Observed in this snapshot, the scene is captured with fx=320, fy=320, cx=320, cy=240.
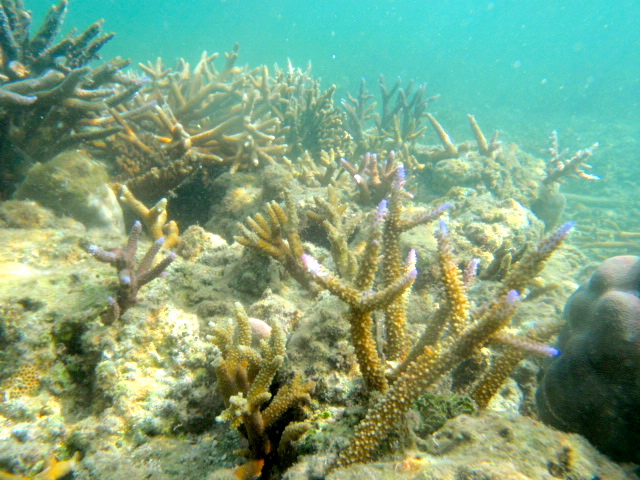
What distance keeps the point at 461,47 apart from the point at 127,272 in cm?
5179

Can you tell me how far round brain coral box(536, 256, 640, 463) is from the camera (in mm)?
1929

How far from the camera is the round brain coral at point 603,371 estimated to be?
1929mm

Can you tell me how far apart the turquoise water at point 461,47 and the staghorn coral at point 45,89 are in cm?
1964

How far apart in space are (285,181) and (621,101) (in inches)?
1353

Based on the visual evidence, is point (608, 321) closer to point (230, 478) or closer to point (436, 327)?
point (436, 327)

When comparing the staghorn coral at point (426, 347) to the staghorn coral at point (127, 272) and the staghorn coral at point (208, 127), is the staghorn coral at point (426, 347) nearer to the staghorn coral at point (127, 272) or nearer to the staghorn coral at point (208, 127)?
the staghorn coral at point (127, 272)

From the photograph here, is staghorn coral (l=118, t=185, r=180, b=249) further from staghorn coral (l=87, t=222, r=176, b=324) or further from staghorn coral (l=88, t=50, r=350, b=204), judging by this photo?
staghorn coral (l=87, t=222, r=176, b=324)

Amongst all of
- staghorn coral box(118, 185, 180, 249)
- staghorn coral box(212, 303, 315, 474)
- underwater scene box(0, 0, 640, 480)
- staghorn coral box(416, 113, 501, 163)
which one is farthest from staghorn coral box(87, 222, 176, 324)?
staghorn coral box(416, 113, 501, 163)

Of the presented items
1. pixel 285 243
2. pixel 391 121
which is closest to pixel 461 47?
pixel 391 121

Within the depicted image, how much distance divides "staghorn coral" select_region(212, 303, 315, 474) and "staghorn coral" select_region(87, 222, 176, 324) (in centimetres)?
76

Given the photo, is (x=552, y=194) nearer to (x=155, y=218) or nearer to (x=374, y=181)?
(x=374, y=181)

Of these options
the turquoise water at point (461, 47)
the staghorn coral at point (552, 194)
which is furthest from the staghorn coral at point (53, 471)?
the turquoise water at point (461, 47)

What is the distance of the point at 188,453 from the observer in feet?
5.68

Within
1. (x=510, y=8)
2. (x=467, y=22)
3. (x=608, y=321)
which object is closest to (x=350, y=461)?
(x=608, y=321)
